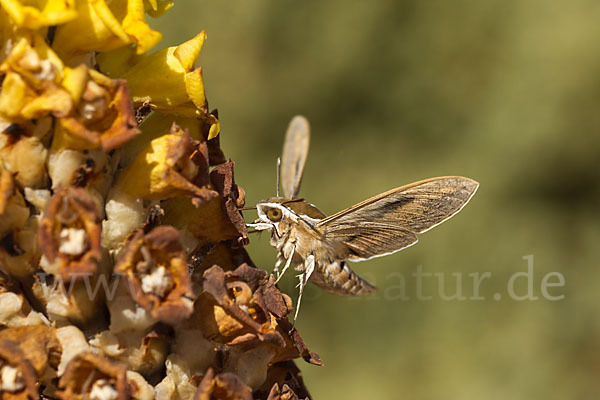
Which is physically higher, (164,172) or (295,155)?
(164,172)

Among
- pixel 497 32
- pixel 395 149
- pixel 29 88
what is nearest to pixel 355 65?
pixel 395 149

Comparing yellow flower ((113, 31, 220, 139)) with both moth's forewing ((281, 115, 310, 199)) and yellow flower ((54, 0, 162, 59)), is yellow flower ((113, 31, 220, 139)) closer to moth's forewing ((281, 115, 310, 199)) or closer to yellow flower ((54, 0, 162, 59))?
yellow flower ((54, 0, 162, 59))

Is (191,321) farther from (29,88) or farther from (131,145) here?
(29,88)

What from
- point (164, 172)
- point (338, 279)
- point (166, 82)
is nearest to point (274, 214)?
point (338, 279)

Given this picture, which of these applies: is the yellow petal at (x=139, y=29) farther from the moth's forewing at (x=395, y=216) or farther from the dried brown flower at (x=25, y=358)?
the moth's forewing at (x=395, y=216)

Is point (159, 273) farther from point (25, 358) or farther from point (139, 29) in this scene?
point (139, 29)

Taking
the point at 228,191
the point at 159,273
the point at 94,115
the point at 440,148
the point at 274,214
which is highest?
the point at 94,115

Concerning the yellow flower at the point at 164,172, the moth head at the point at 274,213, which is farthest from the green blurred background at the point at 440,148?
the yellow flower at the point at 164,172
